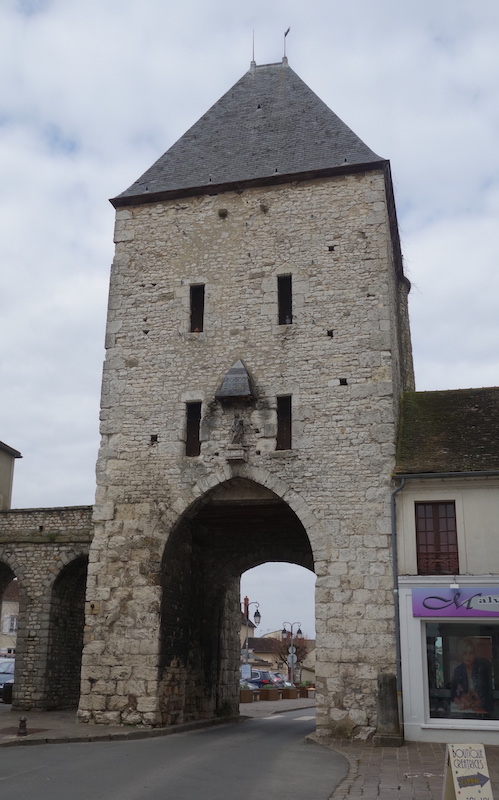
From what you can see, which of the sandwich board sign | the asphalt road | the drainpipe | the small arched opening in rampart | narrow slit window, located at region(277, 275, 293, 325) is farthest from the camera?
the small arched opening in rampart

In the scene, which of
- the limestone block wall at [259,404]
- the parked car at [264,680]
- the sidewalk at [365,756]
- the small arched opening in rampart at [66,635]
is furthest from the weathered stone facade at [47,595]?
the parked car at [264,680]

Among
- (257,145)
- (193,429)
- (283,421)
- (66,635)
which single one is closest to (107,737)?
(193,429)

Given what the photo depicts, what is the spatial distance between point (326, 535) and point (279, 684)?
19562 millimetres

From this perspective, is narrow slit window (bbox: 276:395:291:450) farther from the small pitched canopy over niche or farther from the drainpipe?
the drainpipe

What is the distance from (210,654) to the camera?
49.3 feet

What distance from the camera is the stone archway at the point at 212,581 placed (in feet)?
41.7

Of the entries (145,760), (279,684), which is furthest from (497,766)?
(279,684)

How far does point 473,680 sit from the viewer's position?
10617mm

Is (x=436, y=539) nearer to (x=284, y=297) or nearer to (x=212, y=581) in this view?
(x=284, y=297)

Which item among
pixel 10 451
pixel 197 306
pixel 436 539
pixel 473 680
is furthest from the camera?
pixel 10 451

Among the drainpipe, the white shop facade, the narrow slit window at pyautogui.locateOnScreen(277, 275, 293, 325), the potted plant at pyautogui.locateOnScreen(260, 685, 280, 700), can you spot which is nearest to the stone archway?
the drainpipe

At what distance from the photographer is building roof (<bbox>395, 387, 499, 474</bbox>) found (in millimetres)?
11508

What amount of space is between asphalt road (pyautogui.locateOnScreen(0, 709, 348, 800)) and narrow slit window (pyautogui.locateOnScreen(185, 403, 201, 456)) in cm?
444

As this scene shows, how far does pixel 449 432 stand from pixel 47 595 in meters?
8.64
